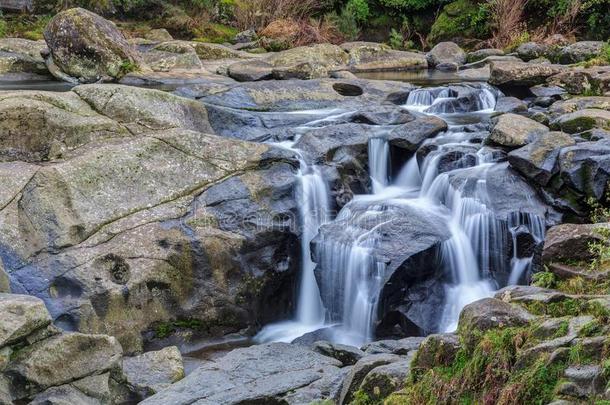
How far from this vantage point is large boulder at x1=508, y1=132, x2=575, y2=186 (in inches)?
377

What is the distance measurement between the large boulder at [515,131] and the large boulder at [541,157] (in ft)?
1.39

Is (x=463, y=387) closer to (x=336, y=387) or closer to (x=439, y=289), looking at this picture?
(x=336, y=387)

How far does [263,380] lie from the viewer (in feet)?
20.8

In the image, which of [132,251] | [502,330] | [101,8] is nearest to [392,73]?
[101,8]

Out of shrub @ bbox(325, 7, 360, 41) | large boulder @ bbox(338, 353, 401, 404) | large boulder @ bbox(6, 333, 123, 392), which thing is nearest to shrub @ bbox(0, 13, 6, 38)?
shrub @ bbox(325, 7, 360, 41)

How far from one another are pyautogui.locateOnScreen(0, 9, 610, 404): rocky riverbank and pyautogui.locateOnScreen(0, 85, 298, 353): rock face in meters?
0.02

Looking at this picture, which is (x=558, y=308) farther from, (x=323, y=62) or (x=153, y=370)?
(x=323, y=62)

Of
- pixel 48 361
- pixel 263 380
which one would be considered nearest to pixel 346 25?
pixel 48 361

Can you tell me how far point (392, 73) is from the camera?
2041 cm

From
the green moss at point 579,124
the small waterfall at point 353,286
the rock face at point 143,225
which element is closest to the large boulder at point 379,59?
the green moss at point 579,124

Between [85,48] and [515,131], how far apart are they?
1063 centimetres

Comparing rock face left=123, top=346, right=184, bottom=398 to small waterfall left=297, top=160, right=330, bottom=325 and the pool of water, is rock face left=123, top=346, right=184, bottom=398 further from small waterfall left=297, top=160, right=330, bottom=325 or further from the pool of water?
the pool of water

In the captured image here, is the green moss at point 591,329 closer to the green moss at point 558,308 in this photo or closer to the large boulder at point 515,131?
the green moss at point 558,308

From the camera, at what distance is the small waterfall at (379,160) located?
11.3 meters
